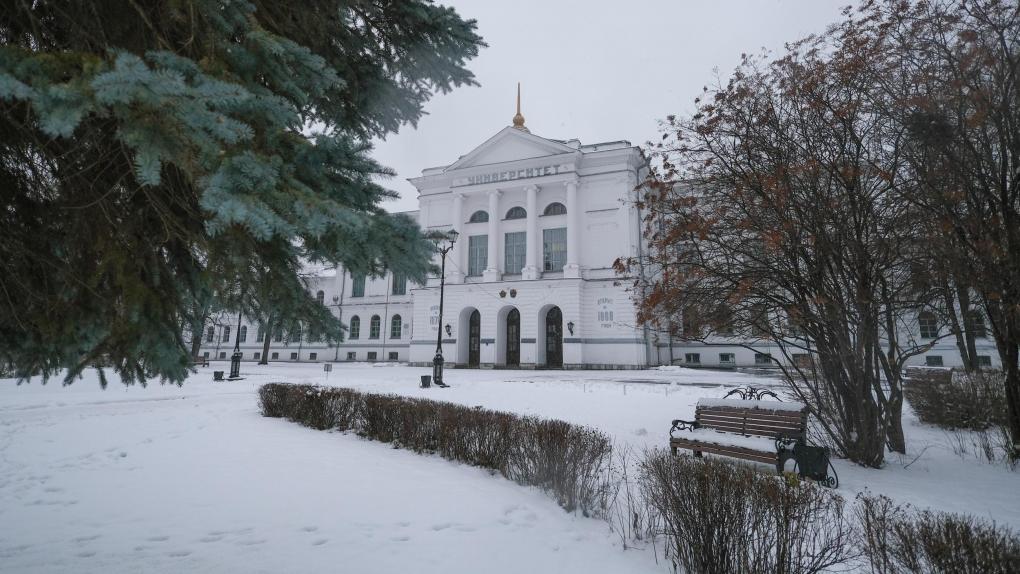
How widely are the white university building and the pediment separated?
7cm

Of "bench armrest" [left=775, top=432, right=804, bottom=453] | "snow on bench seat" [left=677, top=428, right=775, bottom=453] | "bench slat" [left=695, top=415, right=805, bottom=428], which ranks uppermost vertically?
"bench slat" [left=695, top=415, right=805, bottom=428]

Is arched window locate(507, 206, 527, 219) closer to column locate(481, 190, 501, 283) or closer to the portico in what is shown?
the portico

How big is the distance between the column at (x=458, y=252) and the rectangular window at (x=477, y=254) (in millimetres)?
389

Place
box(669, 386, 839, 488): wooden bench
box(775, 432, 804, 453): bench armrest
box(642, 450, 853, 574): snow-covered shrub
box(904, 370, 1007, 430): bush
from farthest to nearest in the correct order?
1. box(904, 370, 1007, 430): bush
2. box(775, 432, 804, 453): bench armrest
3. box(669, 386, 839, 488): wooden bench
4. box(642, 450, 853, 574): snow-covered shrub

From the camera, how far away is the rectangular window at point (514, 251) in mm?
32062

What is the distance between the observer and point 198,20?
2428mm

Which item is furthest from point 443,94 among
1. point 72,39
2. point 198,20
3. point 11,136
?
point 11,136

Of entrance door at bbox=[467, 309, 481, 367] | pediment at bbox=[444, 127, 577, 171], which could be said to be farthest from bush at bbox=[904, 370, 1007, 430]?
pediment at bbox=[444, 127, 577, 171]

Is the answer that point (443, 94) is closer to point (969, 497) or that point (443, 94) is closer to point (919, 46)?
point (919, 46)

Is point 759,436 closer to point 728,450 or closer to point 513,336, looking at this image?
point 728,450

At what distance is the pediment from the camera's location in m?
32.0

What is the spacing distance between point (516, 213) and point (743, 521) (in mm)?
30444

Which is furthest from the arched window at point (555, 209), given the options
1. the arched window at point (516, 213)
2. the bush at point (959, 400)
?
the bush at point (959, 400)

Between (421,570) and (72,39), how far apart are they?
358cm
